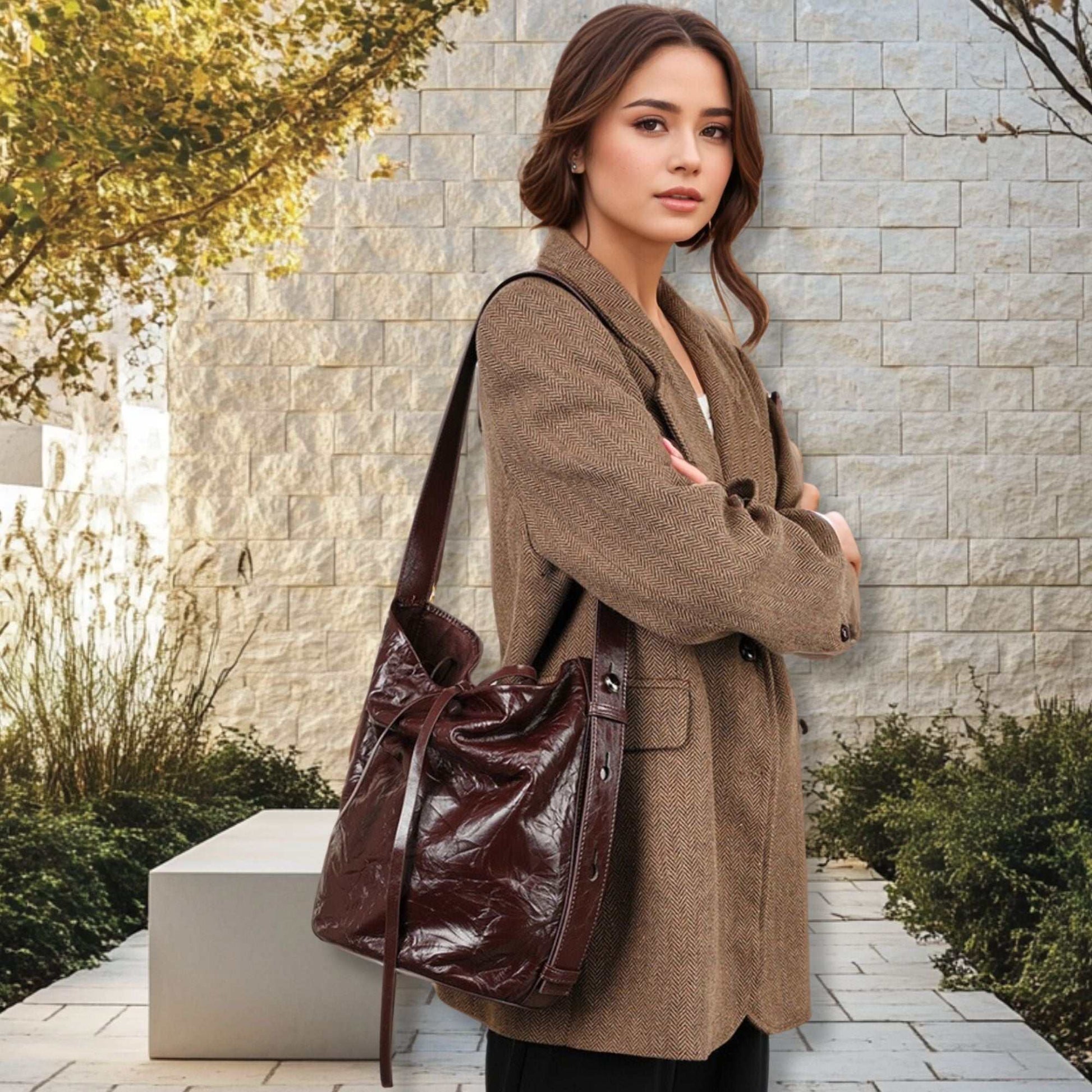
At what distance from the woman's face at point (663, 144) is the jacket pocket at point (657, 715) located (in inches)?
15.2

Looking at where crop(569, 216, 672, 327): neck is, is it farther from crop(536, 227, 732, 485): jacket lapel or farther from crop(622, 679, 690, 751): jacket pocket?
crop(622, 679, 690, 751): jacket pocket

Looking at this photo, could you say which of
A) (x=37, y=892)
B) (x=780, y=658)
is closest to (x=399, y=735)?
(x=780, y=658)

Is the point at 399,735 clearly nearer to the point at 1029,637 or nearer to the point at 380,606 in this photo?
the point at 380,606

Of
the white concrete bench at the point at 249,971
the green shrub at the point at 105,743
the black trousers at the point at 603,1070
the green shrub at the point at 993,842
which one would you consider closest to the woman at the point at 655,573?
the black trousers at the point at 603,1070

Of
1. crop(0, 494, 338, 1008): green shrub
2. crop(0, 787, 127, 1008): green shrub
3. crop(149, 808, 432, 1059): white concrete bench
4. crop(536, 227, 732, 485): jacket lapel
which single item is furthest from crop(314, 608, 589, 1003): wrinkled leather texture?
crop(0, 494, 338, 1008): green shrub

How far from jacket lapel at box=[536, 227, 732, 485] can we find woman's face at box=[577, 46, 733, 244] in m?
0.05

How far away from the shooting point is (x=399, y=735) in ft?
3.56

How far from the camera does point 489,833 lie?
3.34ft

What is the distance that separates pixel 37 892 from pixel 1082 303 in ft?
11.9

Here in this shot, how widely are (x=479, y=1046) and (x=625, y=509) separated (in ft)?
7.23

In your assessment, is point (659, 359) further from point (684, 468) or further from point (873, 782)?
point (873, 782)

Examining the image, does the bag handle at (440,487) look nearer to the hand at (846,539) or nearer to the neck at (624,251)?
the neck at (624,251)

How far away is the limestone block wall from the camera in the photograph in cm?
451

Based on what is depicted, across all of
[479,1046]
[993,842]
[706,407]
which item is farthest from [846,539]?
[993,842]
